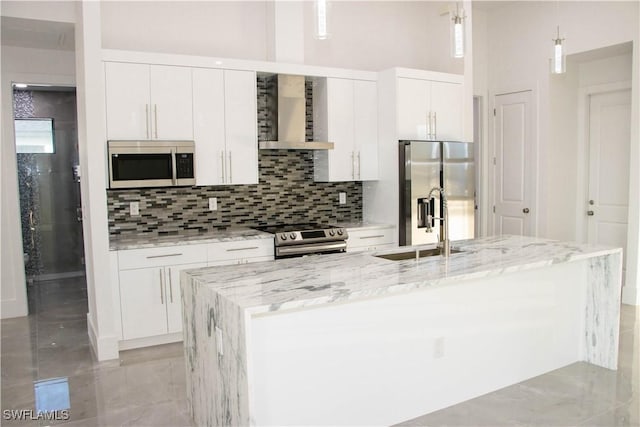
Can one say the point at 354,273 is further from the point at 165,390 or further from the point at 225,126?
the point at 225,126

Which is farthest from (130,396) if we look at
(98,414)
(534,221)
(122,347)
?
(534,221)

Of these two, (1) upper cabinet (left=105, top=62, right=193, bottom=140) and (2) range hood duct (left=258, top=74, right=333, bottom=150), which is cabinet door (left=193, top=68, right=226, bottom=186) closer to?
(1) upper cabinet (left=105, top=62, right=193, bottom=140)

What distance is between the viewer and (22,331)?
16.6ft

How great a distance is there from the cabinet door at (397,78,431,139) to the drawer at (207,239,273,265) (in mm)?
1788

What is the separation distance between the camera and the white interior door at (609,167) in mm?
→ 6164

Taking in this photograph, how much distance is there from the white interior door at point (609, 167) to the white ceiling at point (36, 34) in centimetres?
577

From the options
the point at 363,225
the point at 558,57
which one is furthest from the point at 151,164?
the point at 558,57

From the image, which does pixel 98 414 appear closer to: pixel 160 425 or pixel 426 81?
pixel 160 425

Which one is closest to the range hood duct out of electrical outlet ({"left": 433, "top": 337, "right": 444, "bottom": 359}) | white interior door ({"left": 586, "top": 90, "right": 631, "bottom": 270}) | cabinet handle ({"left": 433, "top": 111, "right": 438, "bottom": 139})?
cabinet handle ({"left": 433, "top": 111, "right": 438, "bottom": 139})

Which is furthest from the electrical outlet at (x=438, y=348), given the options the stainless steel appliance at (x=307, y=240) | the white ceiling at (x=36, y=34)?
the white ceiling at (x=36, y=34)

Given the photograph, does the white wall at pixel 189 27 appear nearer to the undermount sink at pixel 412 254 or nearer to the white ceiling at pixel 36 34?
the white ceiling at pixel 36 34

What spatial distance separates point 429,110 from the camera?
5.66 metres

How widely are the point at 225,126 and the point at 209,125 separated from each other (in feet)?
0.49

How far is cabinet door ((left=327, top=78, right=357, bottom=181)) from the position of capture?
541 centimetres
